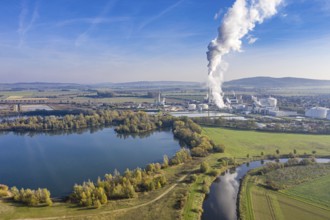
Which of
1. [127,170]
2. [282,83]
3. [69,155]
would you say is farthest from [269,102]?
[282,83]

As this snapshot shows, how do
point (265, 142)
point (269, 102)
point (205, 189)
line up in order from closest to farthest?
point (205, 189)
point (265, 142)
point (269, 102)

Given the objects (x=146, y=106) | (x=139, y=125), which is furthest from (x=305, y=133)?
(x=146, y=106)

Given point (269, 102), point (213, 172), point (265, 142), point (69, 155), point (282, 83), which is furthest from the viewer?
point (282, 83)

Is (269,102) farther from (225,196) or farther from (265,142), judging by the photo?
(225,196)

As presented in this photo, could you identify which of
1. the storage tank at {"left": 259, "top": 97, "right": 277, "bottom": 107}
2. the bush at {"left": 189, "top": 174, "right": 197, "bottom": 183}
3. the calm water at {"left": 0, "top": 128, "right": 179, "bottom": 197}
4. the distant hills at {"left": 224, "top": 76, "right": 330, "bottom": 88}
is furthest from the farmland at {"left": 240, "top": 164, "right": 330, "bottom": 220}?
the distant hills at {"left": 224, "top": 76, "right": 330, "bottom": 88}

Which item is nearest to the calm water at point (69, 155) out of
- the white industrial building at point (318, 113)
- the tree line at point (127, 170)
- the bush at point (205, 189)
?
the tree line at point (127, 170)

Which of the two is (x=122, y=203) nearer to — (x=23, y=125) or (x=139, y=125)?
(x=139, y=125)

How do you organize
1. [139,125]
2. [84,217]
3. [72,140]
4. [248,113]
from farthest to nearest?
[248,113], [139,125], [72,140], [84,217]
